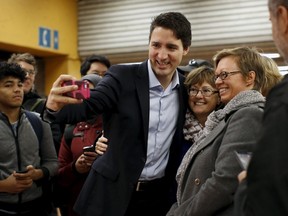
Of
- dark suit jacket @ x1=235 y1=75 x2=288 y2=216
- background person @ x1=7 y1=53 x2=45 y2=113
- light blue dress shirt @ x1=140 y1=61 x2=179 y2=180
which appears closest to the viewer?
dark suit jacket @ x1=235 y1=75 x2=288 y2=216

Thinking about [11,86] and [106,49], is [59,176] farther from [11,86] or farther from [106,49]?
[106,49]

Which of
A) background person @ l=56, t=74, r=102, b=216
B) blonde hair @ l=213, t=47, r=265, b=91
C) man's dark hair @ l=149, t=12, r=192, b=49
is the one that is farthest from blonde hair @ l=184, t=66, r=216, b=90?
background person @ l=56, t=74, r=102, b=216

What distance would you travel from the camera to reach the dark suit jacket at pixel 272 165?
1055 mm

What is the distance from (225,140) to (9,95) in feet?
6.42

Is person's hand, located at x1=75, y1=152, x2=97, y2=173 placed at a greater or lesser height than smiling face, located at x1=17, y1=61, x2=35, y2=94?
lesser

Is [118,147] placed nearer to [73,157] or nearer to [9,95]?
[73,157]

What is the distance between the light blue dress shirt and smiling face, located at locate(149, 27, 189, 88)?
7cm

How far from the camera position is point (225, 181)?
68.1 inches

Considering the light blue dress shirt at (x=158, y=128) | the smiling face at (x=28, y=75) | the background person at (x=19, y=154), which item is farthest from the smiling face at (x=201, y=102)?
the smiling face at (x=28, y=75)

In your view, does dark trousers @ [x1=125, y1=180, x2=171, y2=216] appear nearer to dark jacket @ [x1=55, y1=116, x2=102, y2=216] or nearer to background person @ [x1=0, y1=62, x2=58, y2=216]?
dark jacket @ [x1=55, y1=116, x2=102, y2=216]

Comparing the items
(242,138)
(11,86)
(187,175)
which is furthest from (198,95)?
(11,86)

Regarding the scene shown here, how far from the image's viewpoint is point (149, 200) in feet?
8.23

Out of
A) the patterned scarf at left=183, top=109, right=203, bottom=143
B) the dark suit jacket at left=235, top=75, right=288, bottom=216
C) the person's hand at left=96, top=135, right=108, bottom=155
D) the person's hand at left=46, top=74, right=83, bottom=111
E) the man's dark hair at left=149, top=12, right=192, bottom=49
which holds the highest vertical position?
the man's dark hair at left=149, top=12, right=192, bottom=49

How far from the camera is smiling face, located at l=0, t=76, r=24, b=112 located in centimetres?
317
